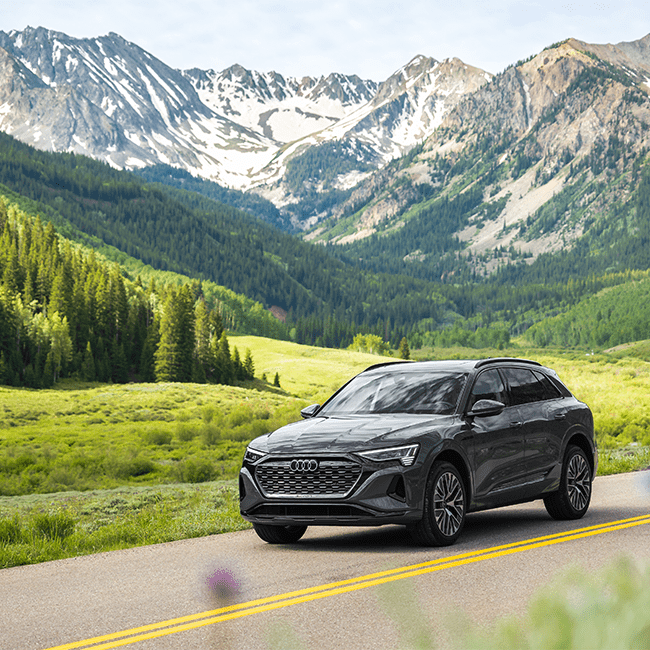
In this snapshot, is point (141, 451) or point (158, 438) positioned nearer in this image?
point (141, 451)

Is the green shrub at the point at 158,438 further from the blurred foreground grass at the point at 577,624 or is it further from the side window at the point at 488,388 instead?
the blurred foreground grass at the point at 577,624

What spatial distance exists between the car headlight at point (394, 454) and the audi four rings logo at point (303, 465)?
1.78ft

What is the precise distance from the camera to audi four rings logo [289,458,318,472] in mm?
9617

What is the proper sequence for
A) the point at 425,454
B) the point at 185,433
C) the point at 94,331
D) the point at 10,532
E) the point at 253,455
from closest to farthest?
the point at 425,454, the point at 253,455, the point at 10,532, the point at 185,433, the point at 94,331

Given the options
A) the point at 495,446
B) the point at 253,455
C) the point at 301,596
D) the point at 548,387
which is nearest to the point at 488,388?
the point at 495,446

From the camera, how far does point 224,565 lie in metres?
9.48

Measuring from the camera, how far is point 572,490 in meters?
12.1

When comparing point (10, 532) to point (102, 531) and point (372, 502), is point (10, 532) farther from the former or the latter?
point (372, 502)

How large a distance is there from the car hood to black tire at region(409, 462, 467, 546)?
1.75 ft

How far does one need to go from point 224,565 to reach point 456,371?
12.8 ft

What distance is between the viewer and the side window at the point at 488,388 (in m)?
11.1

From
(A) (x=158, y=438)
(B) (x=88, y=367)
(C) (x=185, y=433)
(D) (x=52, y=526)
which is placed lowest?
(A) (x=158, y=438)

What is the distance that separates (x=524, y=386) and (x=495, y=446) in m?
1.56

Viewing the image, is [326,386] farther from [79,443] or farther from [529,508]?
[529,508]
